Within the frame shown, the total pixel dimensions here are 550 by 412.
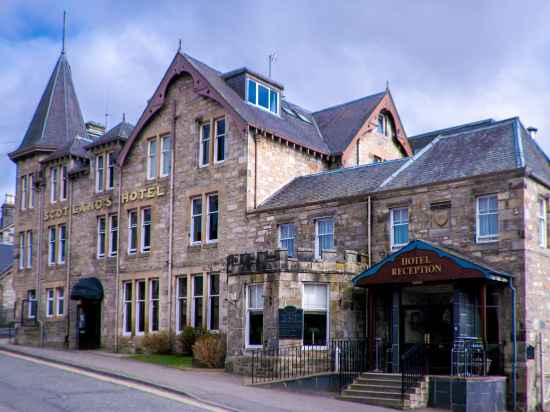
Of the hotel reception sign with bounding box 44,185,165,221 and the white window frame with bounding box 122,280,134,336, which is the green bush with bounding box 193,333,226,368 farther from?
the hotel reception sign with bounding box 44,185,165,221

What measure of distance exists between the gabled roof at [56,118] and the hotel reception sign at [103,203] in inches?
163

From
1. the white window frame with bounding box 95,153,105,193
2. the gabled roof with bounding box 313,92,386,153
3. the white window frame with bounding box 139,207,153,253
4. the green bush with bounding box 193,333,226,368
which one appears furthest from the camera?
the white window frame with bounding box 95,153,105,193

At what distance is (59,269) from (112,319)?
5857 mm

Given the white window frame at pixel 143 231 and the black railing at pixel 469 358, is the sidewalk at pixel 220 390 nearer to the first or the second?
the black railing at pixel 469 358

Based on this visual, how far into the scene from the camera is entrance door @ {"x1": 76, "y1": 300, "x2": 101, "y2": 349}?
3528 cm

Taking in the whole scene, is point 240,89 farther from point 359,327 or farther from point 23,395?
point 23,395

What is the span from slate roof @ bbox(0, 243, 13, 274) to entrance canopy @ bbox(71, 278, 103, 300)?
25.8 metres

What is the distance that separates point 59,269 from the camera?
126 ft

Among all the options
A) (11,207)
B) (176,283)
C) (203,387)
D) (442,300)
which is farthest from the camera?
(11,207)

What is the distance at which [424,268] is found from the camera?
69.7ft

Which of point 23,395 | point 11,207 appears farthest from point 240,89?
point 11,207

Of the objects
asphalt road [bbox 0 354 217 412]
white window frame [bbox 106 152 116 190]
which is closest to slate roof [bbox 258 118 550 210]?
white window frame [bbox 106 152 116 190]

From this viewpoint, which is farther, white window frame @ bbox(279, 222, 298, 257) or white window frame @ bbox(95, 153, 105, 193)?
white window frame @ bbox(95, 153, 105, 193)

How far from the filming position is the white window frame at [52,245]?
39.1 m
